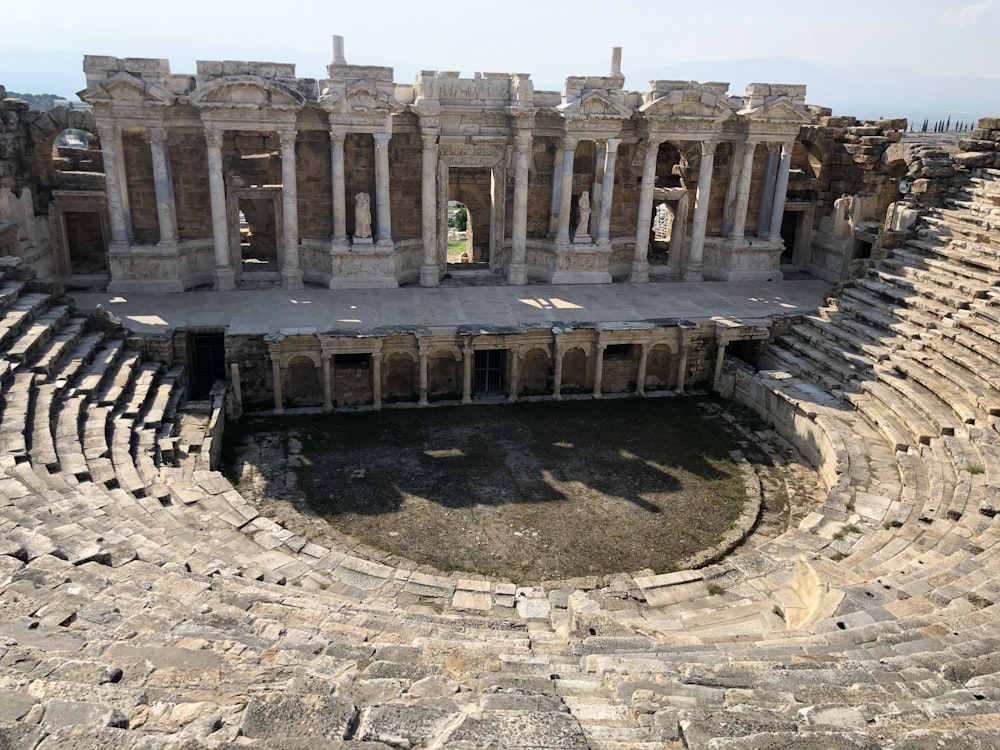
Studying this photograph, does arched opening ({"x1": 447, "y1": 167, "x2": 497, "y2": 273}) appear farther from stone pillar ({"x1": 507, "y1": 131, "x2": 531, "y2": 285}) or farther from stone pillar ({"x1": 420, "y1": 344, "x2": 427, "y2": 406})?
stone pillar ({"x1": 420, "y1": 344, "x2": 427, "y2": 406})

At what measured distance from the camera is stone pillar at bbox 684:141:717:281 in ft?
80.2

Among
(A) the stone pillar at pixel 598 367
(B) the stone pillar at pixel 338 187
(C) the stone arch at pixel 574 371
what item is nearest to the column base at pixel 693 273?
(A) the stone pillar at pixel 598 367

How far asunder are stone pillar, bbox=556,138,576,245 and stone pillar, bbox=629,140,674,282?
2.21 metres

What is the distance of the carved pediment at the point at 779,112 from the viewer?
24.0m

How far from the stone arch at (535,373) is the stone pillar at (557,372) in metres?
0.26

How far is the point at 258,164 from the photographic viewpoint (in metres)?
25.0

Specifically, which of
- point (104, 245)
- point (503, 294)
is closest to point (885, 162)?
point (503, 294)

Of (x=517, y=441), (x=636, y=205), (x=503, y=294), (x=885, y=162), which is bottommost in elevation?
(x=517, y=441)

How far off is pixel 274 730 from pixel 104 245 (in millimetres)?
23757

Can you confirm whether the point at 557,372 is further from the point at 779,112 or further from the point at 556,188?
the point at 779,112

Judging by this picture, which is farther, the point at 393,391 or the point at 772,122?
the point at 772,122

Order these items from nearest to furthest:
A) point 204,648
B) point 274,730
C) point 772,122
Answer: point 274,730 → point 204,648 → point 772,122

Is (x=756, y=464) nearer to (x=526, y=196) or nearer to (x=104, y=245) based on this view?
Result: (x=526, y=196)

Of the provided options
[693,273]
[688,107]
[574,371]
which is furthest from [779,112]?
[574,371]
